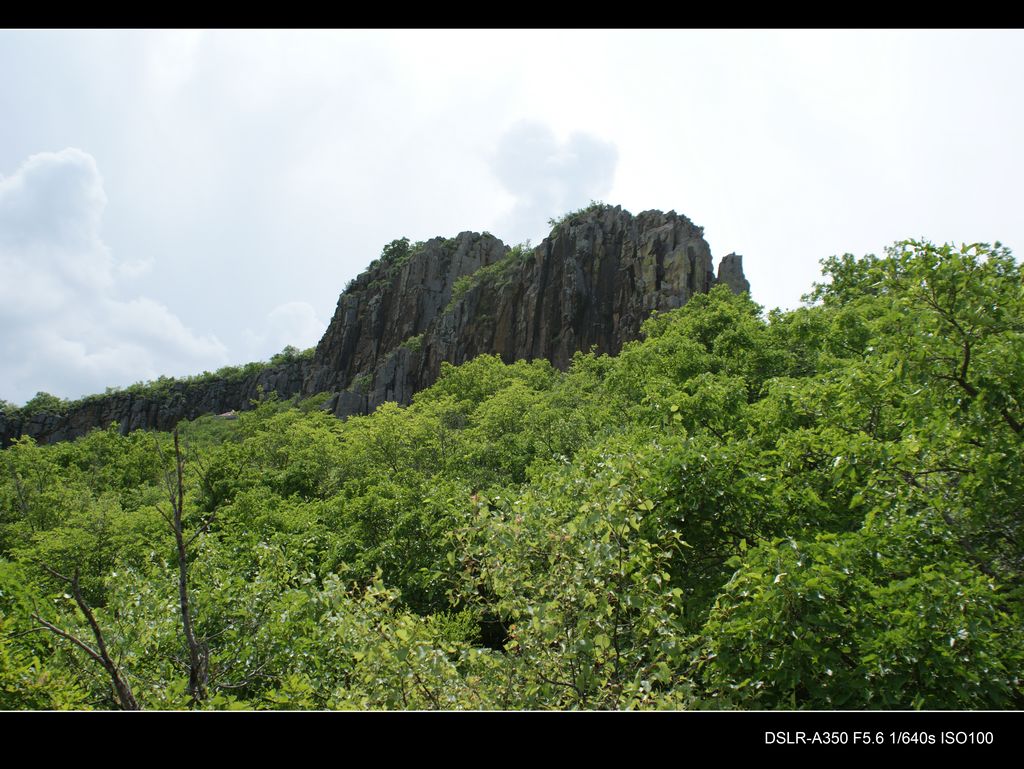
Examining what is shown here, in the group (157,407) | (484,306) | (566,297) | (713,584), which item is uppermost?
(484,306)

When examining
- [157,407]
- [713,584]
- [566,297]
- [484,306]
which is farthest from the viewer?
[157,407]

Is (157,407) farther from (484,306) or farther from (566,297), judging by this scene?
(566,297)

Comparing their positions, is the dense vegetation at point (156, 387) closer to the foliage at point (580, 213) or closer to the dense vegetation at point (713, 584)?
the foliage at point (580, 213)

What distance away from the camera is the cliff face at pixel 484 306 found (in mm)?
Result: 59875

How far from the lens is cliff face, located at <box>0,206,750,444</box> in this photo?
59875 mm

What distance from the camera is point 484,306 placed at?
7369 centimetres

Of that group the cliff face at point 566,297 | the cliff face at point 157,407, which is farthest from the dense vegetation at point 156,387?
the cliff face at point 566,297

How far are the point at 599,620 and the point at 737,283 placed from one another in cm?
5321

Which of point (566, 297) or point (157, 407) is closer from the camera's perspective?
point (566, 297)

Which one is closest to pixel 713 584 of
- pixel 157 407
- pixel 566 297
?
pixel 566 297

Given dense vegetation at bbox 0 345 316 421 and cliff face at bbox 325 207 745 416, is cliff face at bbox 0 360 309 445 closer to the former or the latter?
dense vegetation at bbox 0 345 316 421
